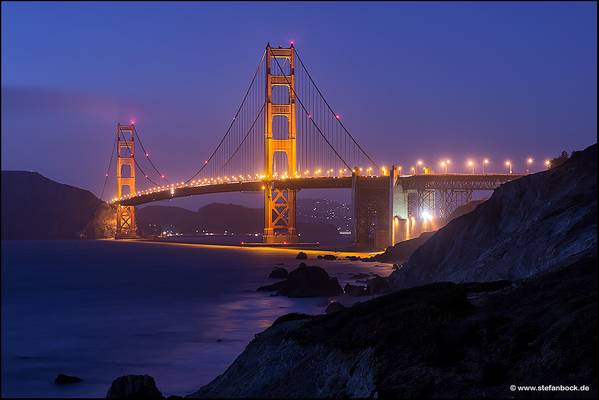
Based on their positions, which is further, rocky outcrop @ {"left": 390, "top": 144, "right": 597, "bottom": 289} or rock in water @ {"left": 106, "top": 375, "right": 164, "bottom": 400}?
rocky outcrop @ {"left": 390, "top": 144, "right": 597, "bottom": 289}

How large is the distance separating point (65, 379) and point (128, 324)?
35.9ft

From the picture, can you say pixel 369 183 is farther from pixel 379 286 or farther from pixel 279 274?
pixel 379 286

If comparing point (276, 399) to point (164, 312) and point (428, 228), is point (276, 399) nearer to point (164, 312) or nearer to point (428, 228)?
point (164, 312)

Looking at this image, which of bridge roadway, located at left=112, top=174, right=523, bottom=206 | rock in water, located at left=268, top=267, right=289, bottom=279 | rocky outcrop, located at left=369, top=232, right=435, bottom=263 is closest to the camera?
rock in water, located at left=268, top=267, right=289, bottom=279

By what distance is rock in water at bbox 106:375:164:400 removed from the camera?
1197 centimetres

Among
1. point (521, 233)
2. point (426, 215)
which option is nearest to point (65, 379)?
point (521, 233)

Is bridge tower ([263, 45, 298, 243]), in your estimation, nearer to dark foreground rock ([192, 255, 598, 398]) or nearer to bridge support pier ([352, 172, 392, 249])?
bridge support pier ([352, 172, 392, 249])

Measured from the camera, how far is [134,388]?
39.7ft

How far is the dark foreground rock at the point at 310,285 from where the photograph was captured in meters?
35.8

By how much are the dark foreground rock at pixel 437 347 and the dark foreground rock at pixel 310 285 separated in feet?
72.7

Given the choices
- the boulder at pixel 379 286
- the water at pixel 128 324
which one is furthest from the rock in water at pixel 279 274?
the boulder at pixel 379 286

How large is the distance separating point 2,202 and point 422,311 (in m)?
9.03

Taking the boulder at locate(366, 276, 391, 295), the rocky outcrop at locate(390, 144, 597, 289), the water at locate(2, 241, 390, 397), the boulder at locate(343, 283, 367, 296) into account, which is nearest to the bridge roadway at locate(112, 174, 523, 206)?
the water at locate(2, 241, 390, 397)

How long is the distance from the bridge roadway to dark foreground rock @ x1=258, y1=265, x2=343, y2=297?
39052 mm
